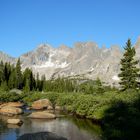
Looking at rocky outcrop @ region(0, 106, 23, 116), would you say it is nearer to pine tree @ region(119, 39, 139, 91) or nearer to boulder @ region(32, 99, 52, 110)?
boulder @ region(32, 99, 52, 110)

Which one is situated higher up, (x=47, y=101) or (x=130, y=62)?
(x=130, y=62)

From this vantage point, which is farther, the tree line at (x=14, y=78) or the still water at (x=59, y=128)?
the tree line at (x=14, y=78)

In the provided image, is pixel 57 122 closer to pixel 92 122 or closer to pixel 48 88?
pixel 92 122

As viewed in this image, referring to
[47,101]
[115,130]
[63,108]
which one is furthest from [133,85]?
[115,130]

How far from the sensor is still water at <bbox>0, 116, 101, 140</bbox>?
40.3 metres

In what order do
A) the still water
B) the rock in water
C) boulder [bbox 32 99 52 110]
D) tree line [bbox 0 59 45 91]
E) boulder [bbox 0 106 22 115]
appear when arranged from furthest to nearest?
tree line [bbox 0 59 45 91]
boulder [bbox 32 99 52 110]
boulder [bbox 0 106 22 115]
the still water
the rock in water

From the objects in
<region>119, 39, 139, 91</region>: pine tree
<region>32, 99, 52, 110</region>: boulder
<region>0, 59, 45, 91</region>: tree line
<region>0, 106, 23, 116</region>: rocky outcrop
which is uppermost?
<region>0, 59, 45, 91</region>: tree line

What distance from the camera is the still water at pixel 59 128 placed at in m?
40.3

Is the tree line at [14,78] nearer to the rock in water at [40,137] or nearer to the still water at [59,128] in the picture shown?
the still water at [59,128]

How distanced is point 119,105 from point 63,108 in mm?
35807

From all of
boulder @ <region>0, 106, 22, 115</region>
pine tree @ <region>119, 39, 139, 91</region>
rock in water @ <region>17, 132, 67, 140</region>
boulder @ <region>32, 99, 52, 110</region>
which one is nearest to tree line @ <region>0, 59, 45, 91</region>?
boulder @ <region>32, 99, 52, 110</region>

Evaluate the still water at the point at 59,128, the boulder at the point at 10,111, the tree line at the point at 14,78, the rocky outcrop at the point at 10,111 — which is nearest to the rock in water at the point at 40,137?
the still water at the point at 59,128

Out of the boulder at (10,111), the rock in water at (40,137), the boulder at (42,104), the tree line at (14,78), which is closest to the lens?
the rock in water at (40,137)

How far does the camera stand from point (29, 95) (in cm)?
9162
